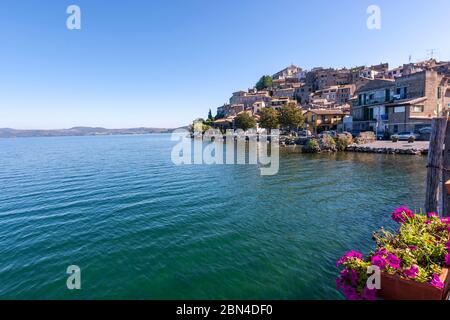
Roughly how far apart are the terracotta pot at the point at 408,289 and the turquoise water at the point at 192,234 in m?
2.45

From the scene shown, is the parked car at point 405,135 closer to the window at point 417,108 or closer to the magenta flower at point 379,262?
the window at point 417,108

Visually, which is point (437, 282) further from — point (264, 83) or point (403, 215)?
point (264, 83)

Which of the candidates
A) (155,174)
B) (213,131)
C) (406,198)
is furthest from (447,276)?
(213,131)

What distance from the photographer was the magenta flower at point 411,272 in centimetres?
514

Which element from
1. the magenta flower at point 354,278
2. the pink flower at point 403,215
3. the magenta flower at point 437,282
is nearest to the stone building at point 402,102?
the pink flower at point 403,215

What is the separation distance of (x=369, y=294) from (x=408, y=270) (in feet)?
3.41

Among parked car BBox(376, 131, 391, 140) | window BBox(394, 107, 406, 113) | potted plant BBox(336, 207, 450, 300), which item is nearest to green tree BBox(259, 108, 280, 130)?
parked car BBox(376, 131, 391, 140)

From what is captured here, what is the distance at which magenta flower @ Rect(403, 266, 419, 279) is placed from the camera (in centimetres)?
514

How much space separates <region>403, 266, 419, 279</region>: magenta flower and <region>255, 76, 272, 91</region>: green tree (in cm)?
16247

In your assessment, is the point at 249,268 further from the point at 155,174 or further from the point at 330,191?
the point at 155,174

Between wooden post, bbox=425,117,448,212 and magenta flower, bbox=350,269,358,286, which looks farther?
wooden post, bbox=425,117,448,212

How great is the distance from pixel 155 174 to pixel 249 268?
900 inches

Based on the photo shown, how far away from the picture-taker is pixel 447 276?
17.4ft

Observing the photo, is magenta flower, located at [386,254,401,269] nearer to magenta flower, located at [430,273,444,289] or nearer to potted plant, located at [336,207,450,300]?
potted plant, located at [336,207,450,300]
